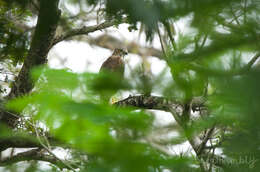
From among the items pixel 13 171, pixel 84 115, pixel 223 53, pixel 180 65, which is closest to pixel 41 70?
pixel 84 115

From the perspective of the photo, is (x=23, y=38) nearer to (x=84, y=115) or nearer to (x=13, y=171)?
(x=13, y=171)

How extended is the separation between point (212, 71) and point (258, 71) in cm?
12

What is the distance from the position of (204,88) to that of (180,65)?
120 millimetres

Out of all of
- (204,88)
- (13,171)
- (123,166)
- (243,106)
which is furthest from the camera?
(13,171)

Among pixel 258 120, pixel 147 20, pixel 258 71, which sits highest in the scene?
pixel 147 20

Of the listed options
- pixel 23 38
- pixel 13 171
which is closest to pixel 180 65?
pixel 13 171

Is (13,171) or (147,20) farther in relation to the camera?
(13,171)

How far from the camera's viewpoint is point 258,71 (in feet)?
3.05

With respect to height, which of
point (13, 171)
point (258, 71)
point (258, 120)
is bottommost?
point (13, 171)

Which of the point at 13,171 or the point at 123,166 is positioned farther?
the point at 13,171

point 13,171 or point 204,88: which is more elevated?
point 204,88

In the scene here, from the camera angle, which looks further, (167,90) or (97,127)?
(167,90)

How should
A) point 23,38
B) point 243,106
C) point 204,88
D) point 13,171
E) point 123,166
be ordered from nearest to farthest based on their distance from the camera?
1. point 123,166
2. point 243,106
3. point 204,88
4. point 13,171
5. point 23,38

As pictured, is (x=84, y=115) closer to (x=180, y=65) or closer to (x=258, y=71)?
(x=180, y=65)
